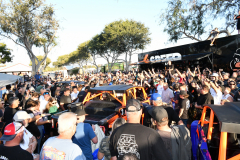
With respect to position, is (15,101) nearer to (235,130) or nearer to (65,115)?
(65,115)

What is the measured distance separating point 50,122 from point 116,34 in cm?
2676

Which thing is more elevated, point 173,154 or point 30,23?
point 30,23

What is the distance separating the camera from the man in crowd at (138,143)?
5.90ft

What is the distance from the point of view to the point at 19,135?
2227mm

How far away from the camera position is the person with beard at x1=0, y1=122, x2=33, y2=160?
2021 mm

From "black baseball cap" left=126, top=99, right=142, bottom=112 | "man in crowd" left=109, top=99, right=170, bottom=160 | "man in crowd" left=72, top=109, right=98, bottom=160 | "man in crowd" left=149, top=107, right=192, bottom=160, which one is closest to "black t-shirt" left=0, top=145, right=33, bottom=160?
"man in crowd" left=72, top=109, right=98, bottom=160

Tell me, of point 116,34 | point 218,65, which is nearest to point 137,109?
point 218,65

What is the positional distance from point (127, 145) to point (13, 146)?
1.53 meters

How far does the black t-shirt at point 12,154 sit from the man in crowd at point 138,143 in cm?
118

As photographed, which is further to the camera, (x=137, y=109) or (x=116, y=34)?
(x=116, y=34)

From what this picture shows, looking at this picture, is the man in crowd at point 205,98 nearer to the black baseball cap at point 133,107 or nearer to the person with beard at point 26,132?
the black baseball cap at point 133,107

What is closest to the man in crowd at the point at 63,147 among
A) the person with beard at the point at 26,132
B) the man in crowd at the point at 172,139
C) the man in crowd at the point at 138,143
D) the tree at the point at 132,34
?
the man in crowd at the point at 138,143

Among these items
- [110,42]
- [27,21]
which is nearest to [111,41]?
[110,42]

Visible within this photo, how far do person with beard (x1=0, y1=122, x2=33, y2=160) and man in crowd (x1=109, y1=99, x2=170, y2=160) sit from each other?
1199mm
